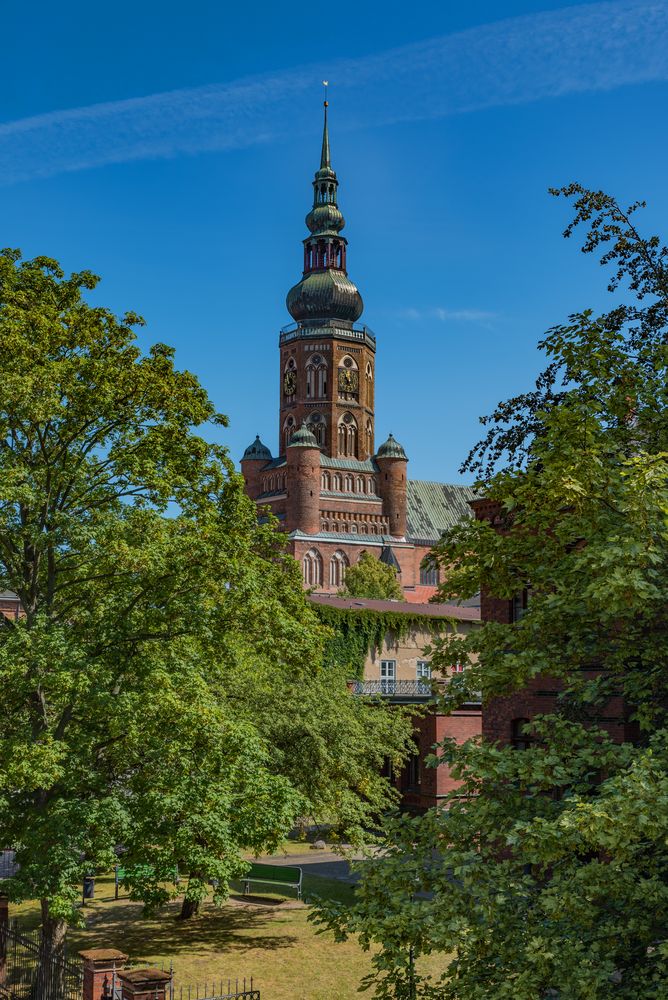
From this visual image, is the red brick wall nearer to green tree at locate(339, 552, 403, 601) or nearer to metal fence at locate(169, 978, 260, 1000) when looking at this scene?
metal fence at locate(169, 978, 260, 1000)

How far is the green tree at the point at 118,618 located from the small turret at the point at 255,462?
283 ft

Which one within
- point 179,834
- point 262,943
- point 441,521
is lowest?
point 262,943

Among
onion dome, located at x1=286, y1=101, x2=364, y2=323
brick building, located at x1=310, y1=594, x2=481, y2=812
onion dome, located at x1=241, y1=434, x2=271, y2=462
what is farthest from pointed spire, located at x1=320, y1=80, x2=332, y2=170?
brick building, located at x1=310, y1=594, x2=481, y2=812

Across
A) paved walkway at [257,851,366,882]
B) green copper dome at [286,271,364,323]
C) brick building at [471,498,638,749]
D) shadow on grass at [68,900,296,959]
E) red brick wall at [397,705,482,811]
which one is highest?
green copper dome at [286,271,364,323]

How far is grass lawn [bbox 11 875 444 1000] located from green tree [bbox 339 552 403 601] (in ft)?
169

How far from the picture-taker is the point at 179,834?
14914 millimetres

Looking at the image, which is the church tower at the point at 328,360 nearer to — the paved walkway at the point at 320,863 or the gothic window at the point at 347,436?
the gothic window at the point at 347,436

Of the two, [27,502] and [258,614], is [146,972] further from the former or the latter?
[27,502]

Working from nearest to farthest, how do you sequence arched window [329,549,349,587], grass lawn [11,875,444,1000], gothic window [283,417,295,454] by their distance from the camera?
1. grass lawn [11,875,444,1000]
2. arched window [329,549,349,587]
3. gothic window [283,417,295,454]

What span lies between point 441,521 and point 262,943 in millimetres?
93071

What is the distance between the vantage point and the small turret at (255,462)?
105m

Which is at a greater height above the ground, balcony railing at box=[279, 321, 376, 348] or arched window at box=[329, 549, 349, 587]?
balcony railing at box=[279, 321, 376, 348]

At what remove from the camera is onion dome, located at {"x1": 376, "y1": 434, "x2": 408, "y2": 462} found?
104481mm

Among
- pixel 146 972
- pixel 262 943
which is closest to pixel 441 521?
pixel 262 943
